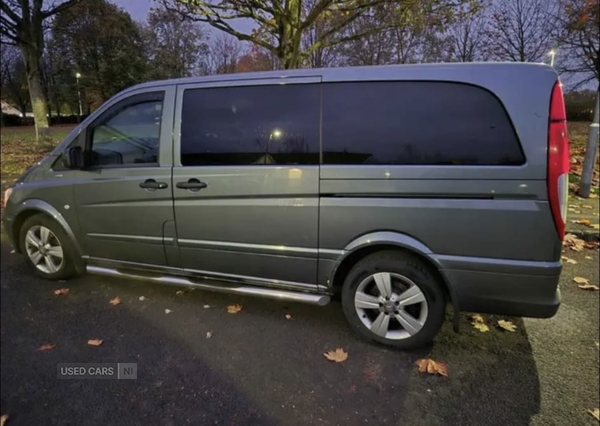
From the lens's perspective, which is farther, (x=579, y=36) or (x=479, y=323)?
(x=579, y=36)

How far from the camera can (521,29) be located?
2918 millimetres

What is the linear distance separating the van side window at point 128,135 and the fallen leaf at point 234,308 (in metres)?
1.35

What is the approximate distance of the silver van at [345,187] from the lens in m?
2.16

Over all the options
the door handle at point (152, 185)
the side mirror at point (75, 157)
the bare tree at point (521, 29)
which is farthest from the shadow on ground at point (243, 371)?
the bare tree at point (521, 29)

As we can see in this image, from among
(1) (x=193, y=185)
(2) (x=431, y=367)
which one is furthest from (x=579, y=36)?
(1) (x=193, y=185)

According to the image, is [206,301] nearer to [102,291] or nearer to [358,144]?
[102,291]

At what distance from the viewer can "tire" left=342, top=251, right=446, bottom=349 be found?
2459 mm

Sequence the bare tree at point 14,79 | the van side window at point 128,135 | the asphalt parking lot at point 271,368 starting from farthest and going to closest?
the bare tree at point 14,79 < the van side window at point 128,135 < the asphalt parking lot at point 271,368

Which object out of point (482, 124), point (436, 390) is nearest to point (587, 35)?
point (482, 124)

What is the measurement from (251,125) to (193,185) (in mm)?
641

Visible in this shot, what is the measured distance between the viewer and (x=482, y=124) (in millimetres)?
2199

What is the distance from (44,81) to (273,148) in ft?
9.66

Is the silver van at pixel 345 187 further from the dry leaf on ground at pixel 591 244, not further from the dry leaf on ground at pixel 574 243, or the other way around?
the dry leaf on ground at pixel 591 244

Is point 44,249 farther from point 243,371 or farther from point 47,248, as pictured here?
point 243,371
